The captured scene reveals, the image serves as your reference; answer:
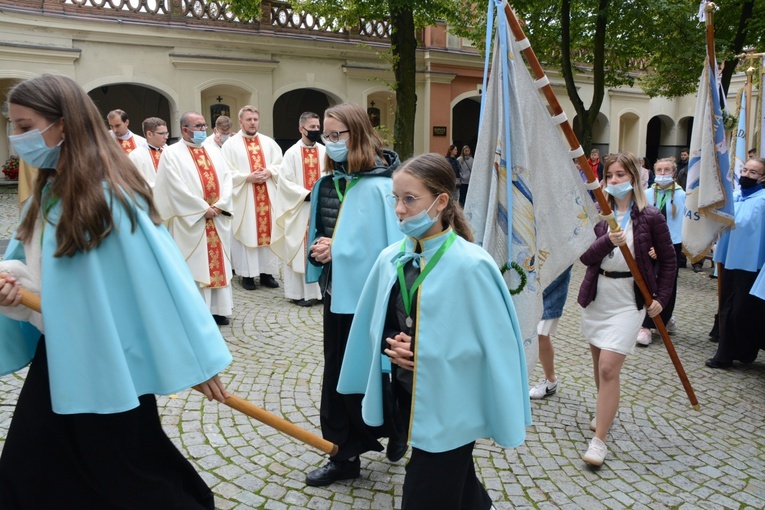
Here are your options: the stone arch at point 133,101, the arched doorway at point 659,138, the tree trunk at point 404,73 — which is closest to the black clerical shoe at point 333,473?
the tree trunk at point 404,73

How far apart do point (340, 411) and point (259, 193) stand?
567 centimetres

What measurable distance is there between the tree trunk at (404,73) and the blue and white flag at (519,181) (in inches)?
388

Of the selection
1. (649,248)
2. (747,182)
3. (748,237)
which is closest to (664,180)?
(747,182)

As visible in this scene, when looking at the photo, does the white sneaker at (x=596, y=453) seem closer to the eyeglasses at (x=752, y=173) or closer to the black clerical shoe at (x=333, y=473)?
the black clerical shoe at (x=333, y=473)

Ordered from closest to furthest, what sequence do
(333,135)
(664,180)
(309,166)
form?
(333,135)
(664,180)
(309,166)

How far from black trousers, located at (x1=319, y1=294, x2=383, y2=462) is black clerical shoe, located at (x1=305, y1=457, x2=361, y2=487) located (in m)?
0.07

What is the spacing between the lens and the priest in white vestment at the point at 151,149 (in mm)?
8094

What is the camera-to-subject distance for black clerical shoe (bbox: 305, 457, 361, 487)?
3.59 m

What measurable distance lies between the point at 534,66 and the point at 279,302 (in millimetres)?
5452

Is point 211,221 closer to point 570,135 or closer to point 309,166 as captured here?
point 309,166

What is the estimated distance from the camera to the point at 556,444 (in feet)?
13.9

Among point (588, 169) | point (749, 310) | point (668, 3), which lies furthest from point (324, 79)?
point (588, 169)

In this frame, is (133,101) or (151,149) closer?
(151,149)

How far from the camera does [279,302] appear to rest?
7.98 metres
